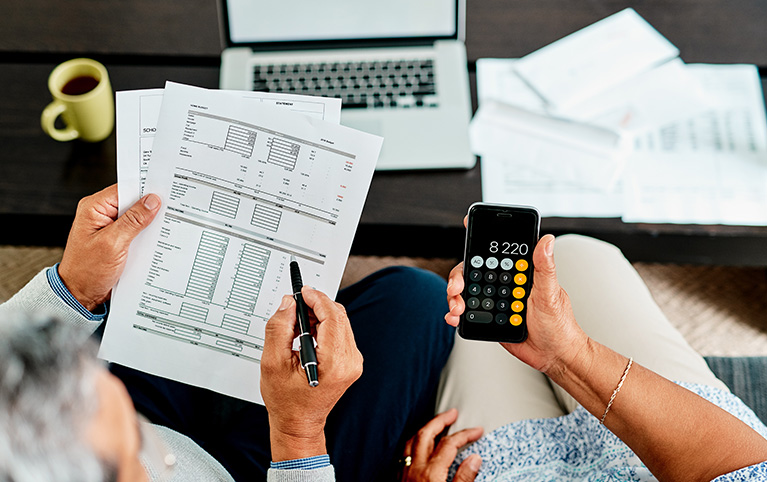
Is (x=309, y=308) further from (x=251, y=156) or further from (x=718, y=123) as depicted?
(x=718, y=123)

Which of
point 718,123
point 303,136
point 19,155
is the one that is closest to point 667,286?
point 718,123

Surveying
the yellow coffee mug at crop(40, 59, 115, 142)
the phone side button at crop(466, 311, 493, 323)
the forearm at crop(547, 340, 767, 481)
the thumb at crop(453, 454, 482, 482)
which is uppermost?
the yellow coffee mug at crop(40, 59, 115, 142)

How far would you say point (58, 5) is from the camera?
1.17 m

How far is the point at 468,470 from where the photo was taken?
0.85m

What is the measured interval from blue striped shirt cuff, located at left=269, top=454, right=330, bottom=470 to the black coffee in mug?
2.18ft

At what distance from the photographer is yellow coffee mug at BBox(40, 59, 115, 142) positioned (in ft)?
3.14

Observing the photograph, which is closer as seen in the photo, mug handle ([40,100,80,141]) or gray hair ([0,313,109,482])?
gray hair ([0,313,109,482])

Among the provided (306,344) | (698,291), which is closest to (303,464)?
(306,344)

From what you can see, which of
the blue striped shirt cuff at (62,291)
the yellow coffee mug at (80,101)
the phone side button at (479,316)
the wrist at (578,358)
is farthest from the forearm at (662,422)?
the yellow coffee mug at (80,101)

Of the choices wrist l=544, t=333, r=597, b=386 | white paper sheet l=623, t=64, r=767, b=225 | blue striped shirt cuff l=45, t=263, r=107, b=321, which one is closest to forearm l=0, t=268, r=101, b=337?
blue striped shirt cuff l=45, t=263, r=107, b=321

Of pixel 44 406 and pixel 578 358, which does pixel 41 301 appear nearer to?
pixel 44 406

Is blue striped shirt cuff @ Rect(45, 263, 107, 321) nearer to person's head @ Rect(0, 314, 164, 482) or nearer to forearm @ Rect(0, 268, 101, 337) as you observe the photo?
forearm @ Rect(0, 268, 101, 337)

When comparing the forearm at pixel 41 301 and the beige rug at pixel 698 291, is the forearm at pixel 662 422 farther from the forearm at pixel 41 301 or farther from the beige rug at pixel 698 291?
the beige rug at pixel 698 291

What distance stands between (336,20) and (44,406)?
0.88 m
